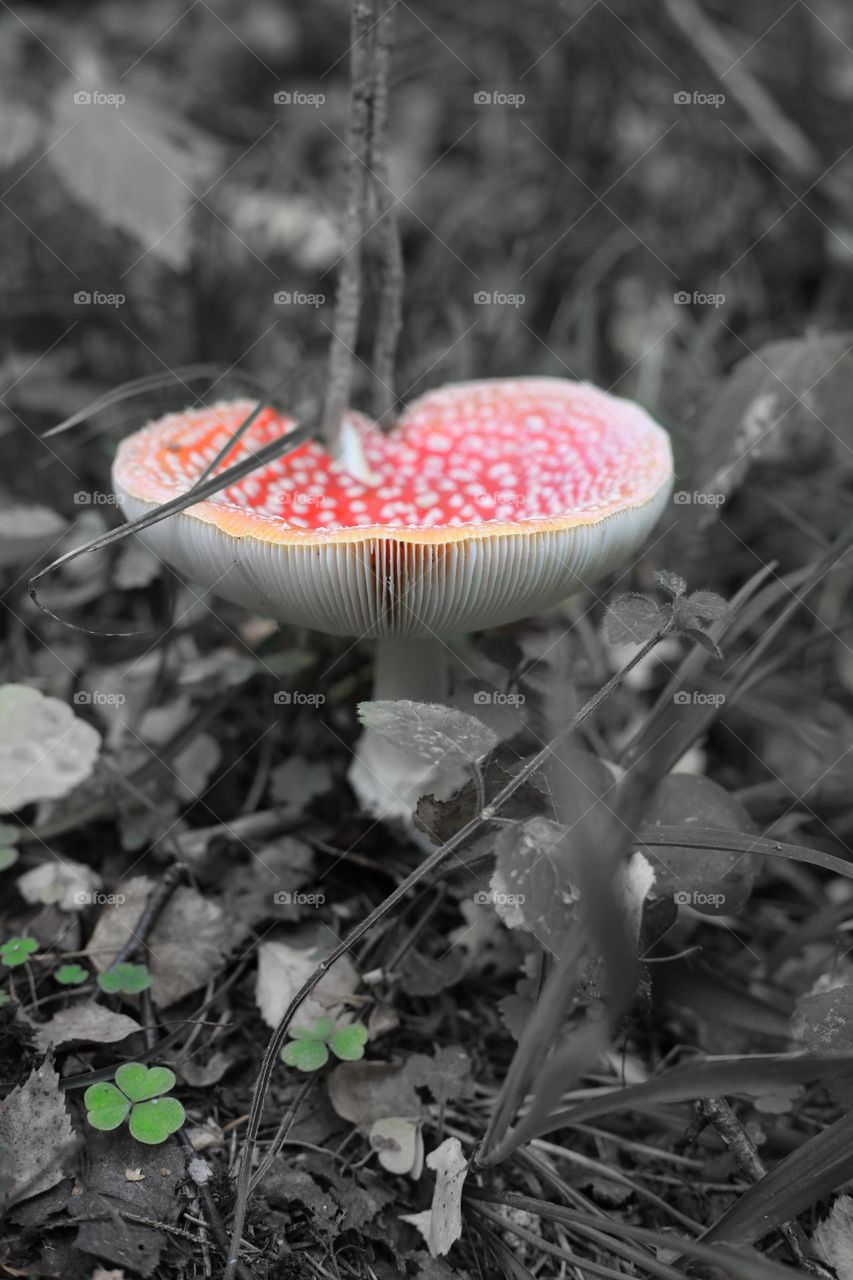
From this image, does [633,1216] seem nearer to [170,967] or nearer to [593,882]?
[593,882]

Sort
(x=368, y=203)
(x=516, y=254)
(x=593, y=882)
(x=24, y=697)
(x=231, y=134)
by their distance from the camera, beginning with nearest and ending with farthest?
(x=593, y=882), (x=24, y=697), (x=368, y=203), (x=516, y=254), (x=231, y=134)

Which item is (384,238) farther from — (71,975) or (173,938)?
(71,975)

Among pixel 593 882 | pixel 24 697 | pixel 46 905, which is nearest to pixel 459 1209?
pixel 593 882

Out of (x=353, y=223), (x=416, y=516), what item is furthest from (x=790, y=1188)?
(x=353, y=223)

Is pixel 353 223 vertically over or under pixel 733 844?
over

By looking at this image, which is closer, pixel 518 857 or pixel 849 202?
pixel 518 857

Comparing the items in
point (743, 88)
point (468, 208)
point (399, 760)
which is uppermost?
point (743, 88)

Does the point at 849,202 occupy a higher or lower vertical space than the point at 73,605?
higher

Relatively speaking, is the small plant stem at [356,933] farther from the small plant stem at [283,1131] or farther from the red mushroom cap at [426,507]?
the red mushroom cap at [426,507]
